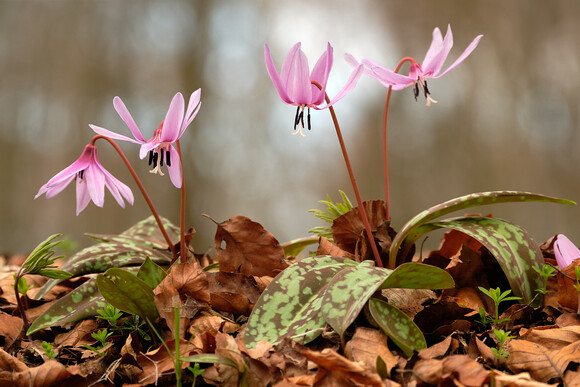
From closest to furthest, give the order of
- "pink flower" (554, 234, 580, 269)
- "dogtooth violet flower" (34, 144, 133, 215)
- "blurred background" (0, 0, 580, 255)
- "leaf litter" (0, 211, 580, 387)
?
"leaf litter" (0, 211, 580, 387) → "dogtooth violet flower" (34, 144, 133, 215) → "pink flower" (554, 234, 580, 269) → "blurred background" (0, 0, 580, 255)

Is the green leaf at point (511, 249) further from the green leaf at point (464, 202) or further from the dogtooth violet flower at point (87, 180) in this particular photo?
the dogtooth violet flower at point (87, 180)

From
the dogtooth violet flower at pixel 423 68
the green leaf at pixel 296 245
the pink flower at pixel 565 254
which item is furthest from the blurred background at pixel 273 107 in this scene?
the pink flower at pixel 565 254

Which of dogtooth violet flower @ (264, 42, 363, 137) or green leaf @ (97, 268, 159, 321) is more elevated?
dogtooth violet flower @ (264, 42, 363, 137)

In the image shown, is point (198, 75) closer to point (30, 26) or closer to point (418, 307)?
point (30, 26)

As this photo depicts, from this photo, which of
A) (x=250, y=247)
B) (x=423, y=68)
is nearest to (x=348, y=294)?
(x=250, y=247)

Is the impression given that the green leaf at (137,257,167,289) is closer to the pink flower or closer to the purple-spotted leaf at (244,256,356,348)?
the purple-spotted leaf at (244,256,356,348)

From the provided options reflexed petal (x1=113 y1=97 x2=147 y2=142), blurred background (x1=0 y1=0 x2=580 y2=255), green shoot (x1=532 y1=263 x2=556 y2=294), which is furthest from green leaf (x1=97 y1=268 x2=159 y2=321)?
blurred background (x1=0 y1=0 x2=580 y2=255)
